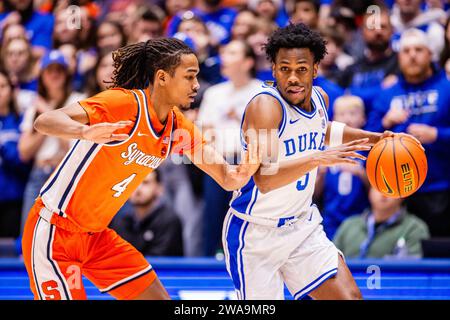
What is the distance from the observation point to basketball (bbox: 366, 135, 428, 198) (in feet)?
13.2

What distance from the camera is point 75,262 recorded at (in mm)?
3828

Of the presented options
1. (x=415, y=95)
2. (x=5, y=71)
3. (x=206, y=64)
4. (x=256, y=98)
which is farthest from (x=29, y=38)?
(x=256, y=98)

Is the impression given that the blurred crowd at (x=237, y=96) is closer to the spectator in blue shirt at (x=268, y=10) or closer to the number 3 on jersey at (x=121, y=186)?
the spectator in blue shirt at (x=268, y=10)

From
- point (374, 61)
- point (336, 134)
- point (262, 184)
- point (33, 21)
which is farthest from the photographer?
point (33, 21)

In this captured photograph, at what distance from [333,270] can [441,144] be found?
250 cm

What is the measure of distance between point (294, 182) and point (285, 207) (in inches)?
5.4

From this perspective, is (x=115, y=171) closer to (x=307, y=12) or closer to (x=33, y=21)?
(x=307, y=12)

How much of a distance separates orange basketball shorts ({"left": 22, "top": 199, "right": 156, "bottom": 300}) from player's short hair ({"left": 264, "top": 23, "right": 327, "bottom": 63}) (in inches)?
51.5

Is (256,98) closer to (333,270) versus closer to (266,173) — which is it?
(266,173)

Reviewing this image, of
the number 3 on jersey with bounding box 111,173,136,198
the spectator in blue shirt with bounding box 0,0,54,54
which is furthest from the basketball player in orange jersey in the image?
the spectator in blue shirt with bounding box 0,0,54,54

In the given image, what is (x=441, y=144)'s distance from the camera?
236 inches

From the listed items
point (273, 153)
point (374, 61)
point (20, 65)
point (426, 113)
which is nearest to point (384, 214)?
point (426, 113)

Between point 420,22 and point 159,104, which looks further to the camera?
point 420,22

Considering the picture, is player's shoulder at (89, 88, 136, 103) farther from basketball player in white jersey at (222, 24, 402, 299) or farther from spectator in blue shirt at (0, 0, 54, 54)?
spectator in blue shirt at (0, 0, 54, 54)
